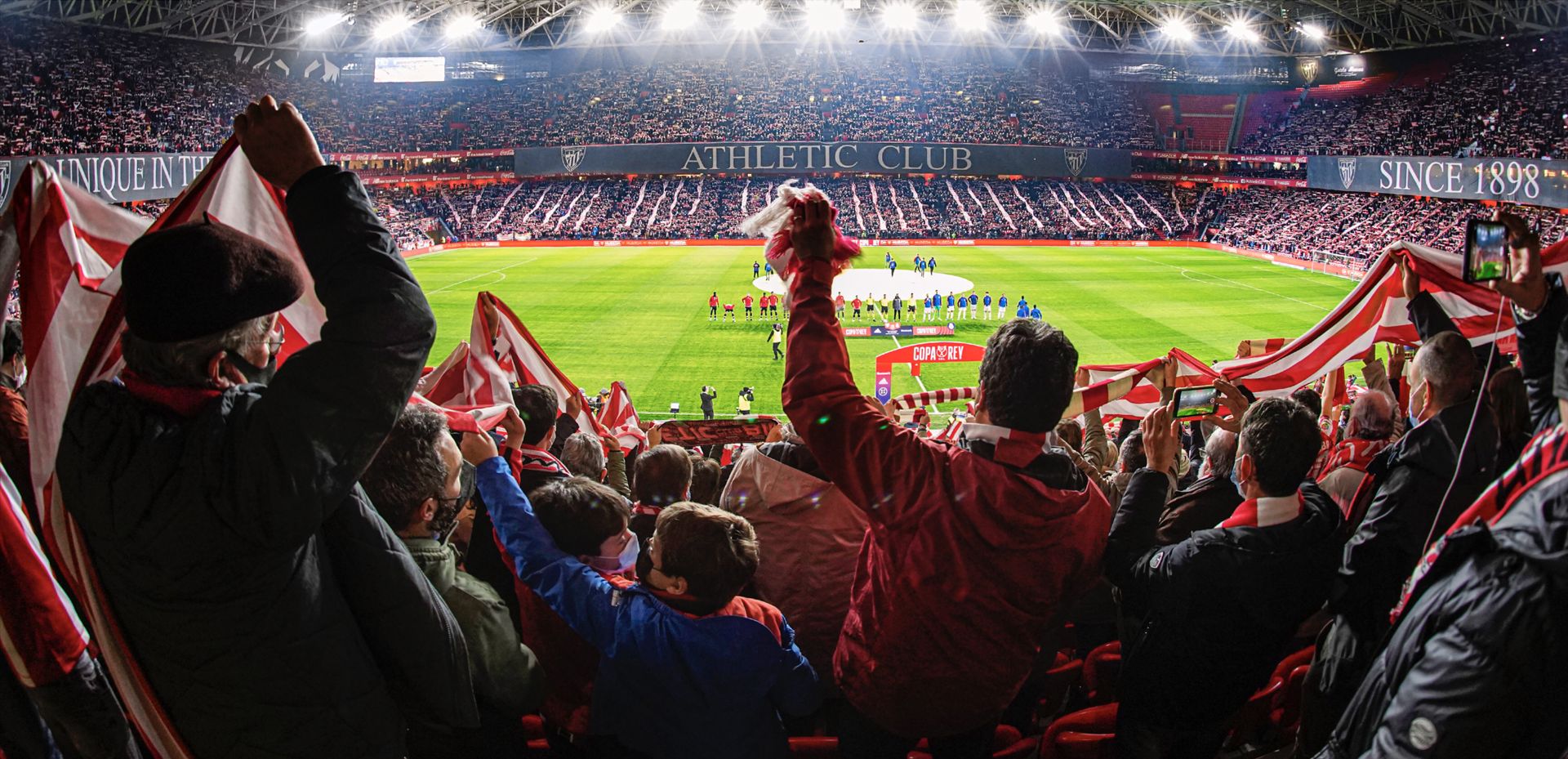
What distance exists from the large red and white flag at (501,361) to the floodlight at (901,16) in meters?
61.7

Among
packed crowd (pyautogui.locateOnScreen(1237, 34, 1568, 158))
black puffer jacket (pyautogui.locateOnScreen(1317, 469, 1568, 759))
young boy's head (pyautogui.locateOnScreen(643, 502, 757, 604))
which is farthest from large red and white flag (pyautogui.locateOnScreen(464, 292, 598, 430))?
packed crowd (pyautogui.locateOnScreen(1237, 34, 1568, 158))

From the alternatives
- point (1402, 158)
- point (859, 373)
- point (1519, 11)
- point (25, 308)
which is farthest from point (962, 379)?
point (1519, 11)

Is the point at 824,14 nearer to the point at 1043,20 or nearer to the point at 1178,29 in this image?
the point at 1043,20

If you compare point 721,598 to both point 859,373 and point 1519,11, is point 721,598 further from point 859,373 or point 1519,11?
point 1519,11

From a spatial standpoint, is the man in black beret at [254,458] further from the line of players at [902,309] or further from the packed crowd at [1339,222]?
the packed crowd at [1339,222]

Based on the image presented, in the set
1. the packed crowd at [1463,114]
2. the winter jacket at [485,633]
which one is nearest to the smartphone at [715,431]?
the winter jacket at [485,633]

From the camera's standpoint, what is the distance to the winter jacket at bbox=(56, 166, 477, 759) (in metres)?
2.03

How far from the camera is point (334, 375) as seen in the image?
2033 mm

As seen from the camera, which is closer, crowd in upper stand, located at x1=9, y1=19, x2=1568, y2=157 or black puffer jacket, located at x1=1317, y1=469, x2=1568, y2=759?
black puffer jacket, located at x1=1317, y1=469, x2=1568, y2=759

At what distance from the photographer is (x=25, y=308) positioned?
9.05ft

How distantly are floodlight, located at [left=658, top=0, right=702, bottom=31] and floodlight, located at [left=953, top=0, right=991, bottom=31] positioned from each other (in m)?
18.1

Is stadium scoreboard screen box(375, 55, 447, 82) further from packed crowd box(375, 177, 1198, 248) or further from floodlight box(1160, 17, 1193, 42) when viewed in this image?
floodlight box(1160, 17, 1193, 42)

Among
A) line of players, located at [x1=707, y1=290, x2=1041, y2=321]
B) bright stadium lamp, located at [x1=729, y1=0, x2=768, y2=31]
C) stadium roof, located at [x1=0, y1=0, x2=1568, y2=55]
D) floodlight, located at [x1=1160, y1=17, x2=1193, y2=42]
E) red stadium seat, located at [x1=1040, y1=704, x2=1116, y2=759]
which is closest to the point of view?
red stadium seat, located at [x1=1040, y1=704, x2=1116, y2=759]

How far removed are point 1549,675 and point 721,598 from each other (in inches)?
80.8
